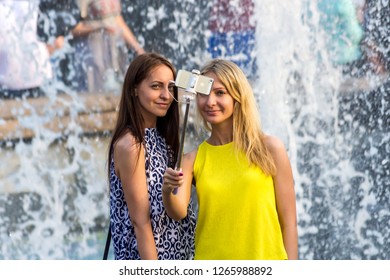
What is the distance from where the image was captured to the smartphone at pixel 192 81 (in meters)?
2.82

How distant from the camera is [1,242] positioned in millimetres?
5660

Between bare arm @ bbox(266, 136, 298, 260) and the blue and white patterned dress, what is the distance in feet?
1.04

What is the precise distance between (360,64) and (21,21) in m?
2.06

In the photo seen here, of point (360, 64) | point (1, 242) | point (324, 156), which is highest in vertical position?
point (360, 64)

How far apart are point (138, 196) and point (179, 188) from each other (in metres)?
0.14

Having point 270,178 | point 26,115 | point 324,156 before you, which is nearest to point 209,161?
point 270,178

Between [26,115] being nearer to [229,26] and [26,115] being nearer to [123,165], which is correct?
[229,26]

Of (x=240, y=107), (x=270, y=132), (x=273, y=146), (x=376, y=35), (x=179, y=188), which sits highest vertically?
(x=376, y=35)

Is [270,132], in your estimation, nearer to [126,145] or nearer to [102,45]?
[102,45]

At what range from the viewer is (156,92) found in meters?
3.13

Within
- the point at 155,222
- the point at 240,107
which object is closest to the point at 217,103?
the point at 240,107

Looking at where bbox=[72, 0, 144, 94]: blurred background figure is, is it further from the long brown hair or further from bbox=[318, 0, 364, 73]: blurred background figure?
the long brown hair

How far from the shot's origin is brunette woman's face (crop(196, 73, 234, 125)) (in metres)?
3.01

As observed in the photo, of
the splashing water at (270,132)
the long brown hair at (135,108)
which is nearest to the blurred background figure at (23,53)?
the splashing water at (270,132)
